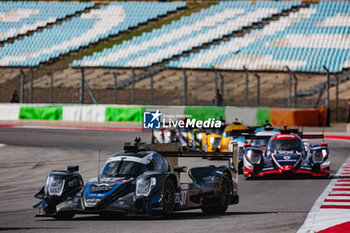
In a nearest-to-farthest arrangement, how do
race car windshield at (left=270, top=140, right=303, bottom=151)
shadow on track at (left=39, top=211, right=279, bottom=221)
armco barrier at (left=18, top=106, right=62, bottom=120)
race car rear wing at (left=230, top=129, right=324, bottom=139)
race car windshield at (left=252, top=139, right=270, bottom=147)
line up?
1. shadow on track at (left=39, top=211, right=279, bottom=221)
2. race car windshield at (left=270, top=140, right=303, bottom=151)
3. race car rear wing at (left=230, top=129, right=324, bottom=139)
4. race car windshield at (left=252, top=139, right=270, bottom=147)
5. armco barrier at (left=18, top=106, right=62, bottom=120)

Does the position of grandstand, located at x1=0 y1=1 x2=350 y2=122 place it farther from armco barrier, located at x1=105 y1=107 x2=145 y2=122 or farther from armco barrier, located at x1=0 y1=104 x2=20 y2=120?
armco barrier, located at x1=0 y1=104 x2=20 y2=120

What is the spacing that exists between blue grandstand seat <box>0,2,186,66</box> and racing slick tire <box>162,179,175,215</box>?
37.5 meters

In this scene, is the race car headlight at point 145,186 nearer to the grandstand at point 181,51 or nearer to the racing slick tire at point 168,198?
the racing slick tire at point 168,198

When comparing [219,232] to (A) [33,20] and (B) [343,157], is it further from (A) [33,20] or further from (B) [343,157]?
(A) [33,20]

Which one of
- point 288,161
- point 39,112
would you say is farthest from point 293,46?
point 288,161

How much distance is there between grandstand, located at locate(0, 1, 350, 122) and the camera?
1523 inches

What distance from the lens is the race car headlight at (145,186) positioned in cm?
1055

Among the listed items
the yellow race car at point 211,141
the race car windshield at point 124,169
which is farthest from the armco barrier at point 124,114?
the race car windshield at point 124,169

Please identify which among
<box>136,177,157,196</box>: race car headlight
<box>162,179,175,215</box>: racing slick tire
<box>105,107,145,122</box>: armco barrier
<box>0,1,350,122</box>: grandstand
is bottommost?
<box>162,179,175,215</box>: racing slick tire

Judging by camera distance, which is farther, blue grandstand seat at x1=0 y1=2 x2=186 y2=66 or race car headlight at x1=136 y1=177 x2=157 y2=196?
blue grandstand seat at x1=0 y1=2 x2=186 y2=66

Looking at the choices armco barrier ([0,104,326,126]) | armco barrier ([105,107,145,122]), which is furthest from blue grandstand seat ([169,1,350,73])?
armco barrier ([105,107,145,122])

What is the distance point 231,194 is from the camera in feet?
41.3

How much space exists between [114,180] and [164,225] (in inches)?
50.0

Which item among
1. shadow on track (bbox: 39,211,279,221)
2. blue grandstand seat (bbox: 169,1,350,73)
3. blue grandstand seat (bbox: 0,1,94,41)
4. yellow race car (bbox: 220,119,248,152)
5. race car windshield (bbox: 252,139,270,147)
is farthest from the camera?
blue grandstand seat (bbox: 0,1,94,41)
